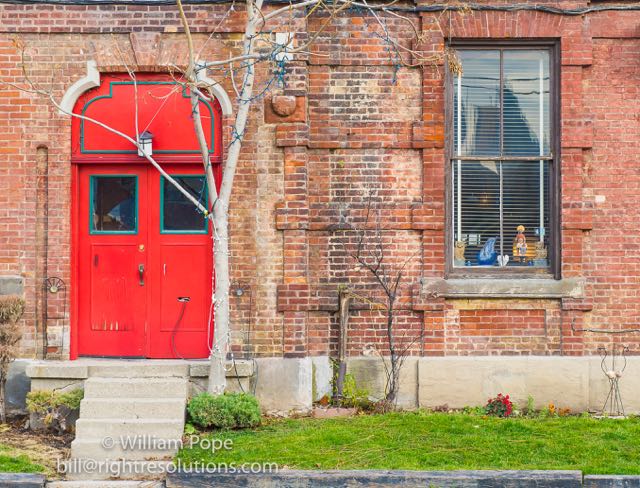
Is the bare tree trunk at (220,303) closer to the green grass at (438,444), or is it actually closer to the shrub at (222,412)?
the shrub at (222,412)

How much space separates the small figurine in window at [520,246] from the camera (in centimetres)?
993

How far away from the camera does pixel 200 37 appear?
9555 mm

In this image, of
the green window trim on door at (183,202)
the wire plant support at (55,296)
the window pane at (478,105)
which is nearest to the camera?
the wire plant support at (55,296)

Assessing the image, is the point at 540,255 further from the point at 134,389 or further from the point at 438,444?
the point at 134,389

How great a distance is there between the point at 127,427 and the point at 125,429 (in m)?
0.03

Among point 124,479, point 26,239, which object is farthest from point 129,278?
point 124,479

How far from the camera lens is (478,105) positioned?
995 centimetres

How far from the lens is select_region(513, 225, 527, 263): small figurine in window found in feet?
32.6

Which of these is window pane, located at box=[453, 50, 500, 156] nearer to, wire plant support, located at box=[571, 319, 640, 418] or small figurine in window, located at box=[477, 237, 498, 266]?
small figurine in window, located at box=[477, 237, 498, 266]

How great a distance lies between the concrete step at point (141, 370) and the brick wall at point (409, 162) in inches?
40.9

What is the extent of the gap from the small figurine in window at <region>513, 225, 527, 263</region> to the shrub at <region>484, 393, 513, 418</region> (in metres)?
1.65

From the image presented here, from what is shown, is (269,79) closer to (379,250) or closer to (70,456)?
(379,250)

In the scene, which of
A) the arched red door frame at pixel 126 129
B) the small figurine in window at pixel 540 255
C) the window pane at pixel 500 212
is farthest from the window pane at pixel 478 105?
the arched red door frame at pixel 126 129

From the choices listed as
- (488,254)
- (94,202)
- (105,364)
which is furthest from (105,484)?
(488,254)
